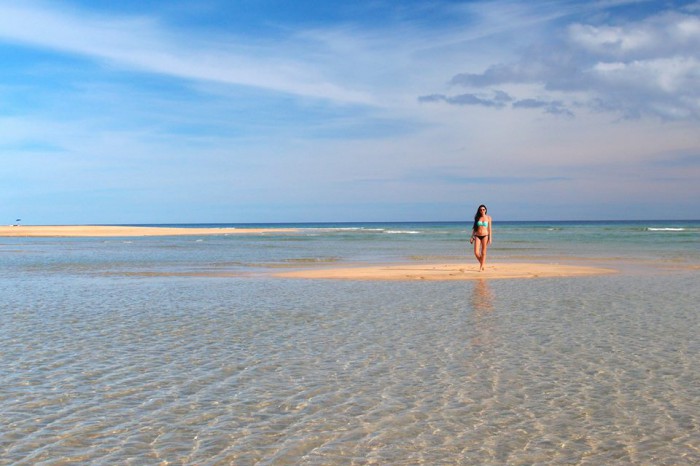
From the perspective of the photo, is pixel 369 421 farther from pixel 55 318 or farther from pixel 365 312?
pixel 55 318

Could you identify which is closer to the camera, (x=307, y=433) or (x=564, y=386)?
(x=307, y=433)

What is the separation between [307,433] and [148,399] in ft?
7.68

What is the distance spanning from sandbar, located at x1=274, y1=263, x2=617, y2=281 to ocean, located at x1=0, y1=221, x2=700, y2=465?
7.01m

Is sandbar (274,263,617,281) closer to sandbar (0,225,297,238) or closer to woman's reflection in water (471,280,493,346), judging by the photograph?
woman's reflection in water (471,280,493,346)

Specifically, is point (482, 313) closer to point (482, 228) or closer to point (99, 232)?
point (482, 228)

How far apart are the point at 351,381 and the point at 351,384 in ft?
0.51

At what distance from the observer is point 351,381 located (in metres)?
9.03

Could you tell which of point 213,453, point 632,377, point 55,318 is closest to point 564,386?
point 632,377

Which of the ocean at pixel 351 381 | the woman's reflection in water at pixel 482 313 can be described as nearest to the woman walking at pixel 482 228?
the woman's reflection in water at pixel 482 313

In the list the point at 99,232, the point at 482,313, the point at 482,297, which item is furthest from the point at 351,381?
the point at 99,232

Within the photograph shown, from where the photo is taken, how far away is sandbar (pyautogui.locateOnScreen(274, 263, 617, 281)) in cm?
2500

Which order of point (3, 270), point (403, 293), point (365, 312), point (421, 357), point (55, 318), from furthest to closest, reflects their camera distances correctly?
1. point (3, 270)
2. point (403, 293)
3. point (365, 312)
4. point (55, 318)
5. point (421, 357)

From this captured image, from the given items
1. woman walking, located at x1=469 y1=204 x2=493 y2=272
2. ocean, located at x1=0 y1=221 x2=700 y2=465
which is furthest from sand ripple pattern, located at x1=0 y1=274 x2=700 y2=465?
woman walking, located at x1=469 y1=204 x2=493 y2=272

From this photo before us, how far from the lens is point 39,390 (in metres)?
8.45
